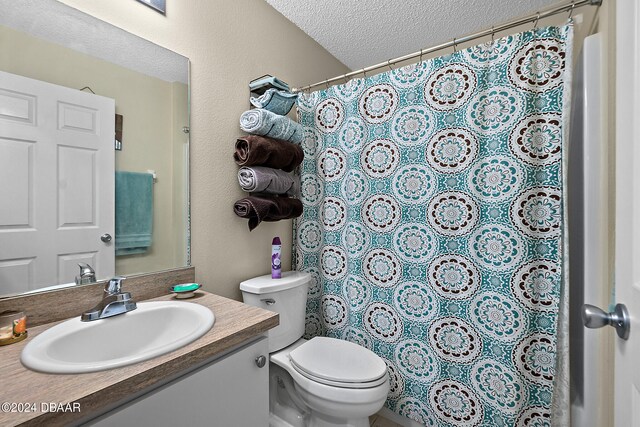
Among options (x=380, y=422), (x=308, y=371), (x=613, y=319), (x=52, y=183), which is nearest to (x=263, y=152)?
(x=52, y=183)

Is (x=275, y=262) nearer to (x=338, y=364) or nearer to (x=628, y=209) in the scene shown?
(x=338, y=364)

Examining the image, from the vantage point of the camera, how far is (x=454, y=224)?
1.28 metres

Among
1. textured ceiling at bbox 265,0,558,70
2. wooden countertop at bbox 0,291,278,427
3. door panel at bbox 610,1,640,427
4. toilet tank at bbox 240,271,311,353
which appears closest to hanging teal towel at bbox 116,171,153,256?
wooden countertop at bbox 0,291,278,427

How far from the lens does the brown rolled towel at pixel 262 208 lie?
141 cm

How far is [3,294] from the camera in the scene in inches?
32.6

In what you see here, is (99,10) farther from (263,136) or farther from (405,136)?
(405,136)

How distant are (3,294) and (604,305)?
6.31 feet

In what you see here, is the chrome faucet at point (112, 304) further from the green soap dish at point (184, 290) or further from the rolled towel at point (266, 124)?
the rolled towel at point (266, 124)

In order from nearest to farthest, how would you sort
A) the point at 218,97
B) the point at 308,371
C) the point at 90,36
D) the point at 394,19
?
the point at 90,36
the point at 308,371
the point at 218,97
the point at 394,19

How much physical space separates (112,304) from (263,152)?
34.6 inches

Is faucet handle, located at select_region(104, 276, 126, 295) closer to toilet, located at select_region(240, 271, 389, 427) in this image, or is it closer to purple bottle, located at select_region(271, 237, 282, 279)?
toilet, located at select_region(240, 271, 389, 427)

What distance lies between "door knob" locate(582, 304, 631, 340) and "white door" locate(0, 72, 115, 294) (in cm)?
141

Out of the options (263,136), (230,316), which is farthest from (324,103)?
(230,316)

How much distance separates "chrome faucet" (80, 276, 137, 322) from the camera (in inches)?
34.3
